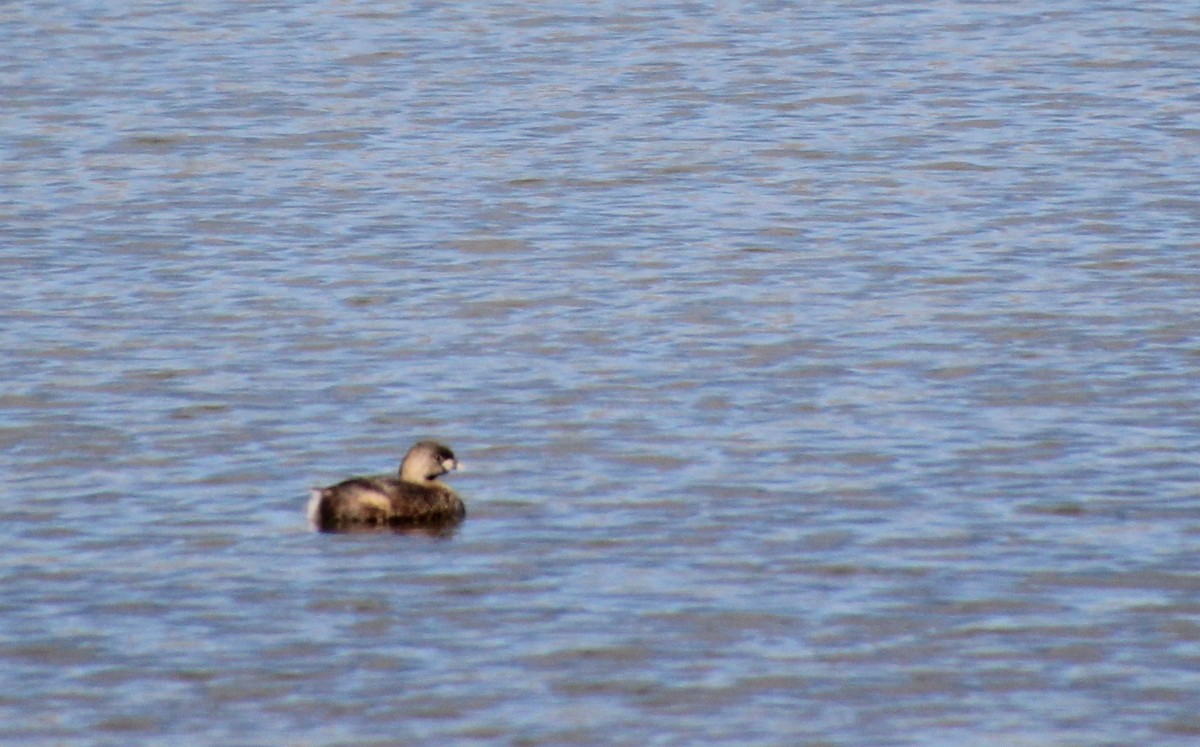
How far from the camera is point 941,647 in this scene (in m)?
9.18

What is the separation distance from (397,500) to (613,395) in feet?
7.71

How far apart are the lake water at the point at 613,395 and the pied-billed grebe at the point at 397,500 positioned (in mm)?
173

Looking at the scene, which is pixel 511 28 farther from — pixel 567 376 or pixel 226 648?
pixel 226 648

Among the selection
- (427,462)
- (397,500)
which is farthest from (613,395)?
(397,500)

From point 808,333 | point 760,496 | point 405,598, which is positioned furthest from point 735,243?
point 405,598

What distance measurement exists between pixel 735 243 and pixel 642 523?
19.6 feet

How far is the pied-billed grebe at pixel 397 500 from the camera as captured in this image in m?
10.7

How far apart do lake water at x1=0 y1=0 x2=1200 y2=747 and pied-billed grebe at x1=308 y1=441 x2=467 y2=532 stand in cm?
17

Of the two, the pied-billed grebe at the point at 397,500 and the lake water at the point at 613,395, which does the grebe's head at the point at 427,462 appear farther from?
the lake water at the point at 613,395

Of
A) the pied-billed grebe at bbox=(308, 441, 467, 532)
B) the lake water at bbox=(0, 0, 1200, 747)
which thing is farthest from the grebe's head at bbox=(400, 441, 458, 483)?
the lake water at bbox=(0, 0, 1200, 747)

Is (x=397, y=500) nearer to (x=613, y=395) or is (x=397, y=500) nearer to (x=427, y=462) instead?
(x=427, y=462)

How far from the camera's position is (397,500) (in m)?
10.8

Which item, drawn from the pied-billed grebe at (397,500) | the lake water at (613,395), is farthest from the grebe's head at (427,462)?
the lake water at (613,395)

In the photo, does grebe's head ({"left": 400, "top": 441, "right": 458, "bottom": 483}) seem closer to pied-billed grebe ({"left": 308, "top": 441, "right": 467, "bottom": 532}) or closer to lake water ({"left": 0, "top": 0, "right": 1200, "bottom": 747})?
pied-billed grebe ({"left": 308, "top": 441, "right": 467, "bottom": 532})
